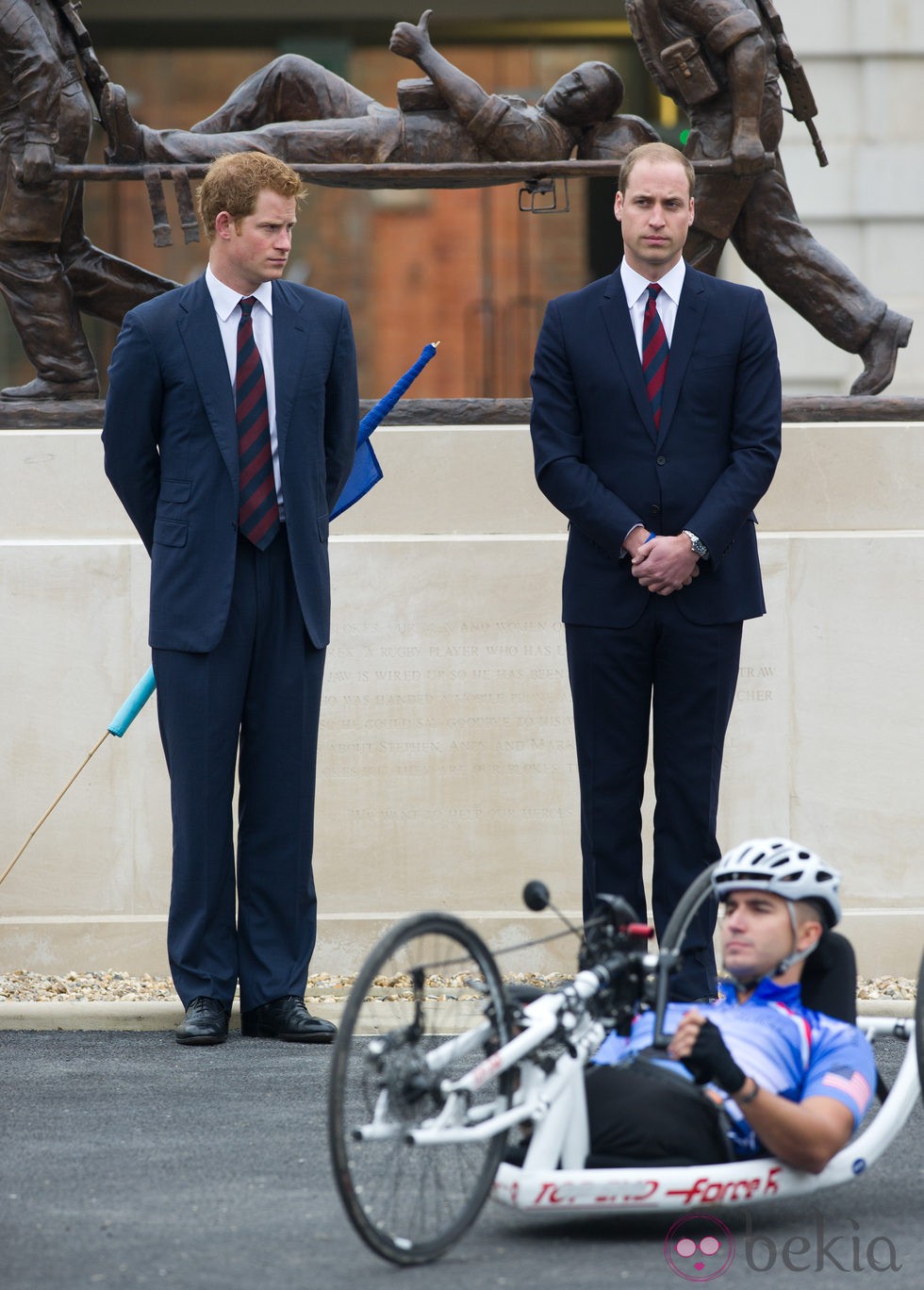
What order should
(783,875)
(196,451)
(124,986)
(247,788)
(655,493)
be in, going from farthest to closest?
(124,986) < (247,788) < (196,451) < (655,493) < (783,875)

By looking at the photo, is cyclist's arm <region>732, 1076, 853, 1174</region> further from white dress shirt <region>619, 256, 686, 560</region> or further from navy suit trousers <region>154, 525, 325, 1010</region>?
white dress shirt <region>619, 256, 686, 560</region>

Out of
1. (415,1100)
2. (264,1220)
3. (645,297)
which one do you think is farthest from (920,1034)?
(645,297)

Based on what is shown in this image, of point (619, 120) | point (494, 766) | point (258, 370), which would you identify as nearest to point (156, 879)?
point (494, 766)

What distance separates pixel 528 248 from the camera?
15.1 m

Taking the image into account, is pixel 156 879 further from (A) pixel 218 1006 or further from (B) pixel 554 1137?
(B) pixel 554 1137

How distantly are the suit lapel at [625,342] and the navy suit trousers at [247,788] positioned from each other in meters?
0.96

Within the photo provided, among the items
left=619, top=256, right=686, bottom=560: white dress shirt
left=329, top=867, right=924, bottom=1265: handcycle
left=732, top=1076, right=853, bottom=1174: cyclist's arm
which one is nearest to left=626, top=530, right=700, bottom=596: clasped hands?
left=619, top=256, right=686, bottom=560: white dress shirt

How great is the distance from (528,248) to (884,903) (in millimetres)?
9355

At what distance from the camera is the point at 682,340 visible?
201 inches

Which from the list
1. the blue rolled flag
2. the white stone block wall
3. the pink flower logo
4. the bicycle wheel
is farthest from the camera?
the white stone block wall

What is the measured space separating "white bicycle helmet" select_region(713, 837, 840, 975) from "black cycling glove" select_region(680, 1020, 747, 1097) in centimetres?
38

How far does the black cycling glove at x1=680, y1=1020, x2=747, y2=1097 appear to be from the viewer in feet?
10.8

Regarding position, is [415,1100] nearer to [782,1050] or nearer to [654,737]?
[782,1050]

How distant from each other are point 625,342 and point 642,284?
0.15 meters
